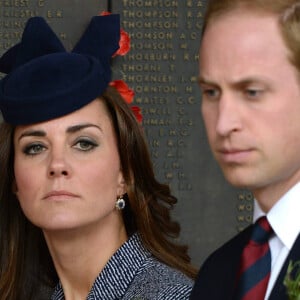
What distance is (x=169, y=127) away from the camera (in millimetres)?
5230

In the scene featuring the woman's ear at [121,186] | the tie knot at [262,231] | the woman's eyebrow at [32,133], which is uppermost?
the tie knot at [262,231]

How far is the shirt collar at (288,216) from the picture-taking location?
219cm

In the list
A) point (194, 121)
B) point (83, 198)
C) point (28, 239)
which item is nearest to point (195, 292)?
point (83, 198)

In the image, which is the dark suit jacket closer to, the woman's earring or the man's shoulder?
the man's shoulder

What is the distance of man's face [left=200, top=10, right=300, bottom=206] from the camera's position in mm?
2109

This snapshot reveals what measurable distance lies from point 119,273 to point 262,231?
4.36 ft

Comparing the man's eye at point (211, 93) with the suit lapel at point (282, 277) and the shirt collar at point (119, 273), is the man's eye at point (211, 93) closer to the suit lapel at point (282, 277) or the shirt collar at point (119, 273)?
the suit lapel at point (282, 277)

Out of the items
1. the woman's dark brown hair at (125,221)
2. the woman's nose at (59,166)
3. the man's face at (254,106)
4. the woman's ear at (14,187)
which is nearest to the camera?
the man's face at (254,106)

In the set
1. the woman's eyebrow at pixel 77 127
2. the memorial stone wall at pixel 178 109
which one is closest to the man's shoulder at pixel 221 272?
the woman's eyebrow at pixel 77 127

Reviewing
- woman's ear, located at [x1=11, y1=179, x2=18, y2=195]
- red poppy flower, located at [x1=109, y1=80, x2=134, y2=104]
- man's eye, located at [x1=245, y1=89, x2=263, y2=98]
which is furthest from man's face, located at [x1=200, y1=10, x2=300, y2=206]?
woman's ear, located at [x1=11, y1=179, x2=18, y2=195]

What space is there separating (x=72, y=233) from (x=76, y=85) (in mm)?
466

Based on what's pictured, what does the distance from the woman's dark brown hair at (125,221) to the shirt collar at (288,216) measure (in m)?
1.40

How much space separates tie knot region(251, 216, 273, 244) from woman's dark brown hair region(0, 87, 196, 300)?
134 cm

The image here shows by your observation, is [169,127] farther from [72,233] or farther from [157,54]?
[72,233]
